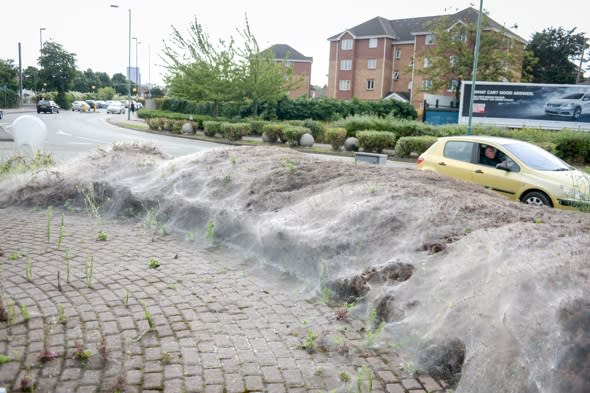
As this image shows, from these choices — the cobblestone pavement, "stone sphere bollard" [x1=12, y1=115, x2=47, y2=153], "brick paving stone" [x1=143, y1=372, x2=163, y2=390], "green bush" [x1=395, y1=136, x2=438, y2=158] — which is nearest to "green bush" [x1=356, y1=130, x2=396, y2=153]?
"green bush" [x1=395, y1=136, x2=438, y2=158]

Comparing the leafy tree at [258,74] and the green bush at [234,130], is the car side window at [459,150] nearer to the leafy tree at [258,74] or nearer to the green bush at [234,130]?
the green bush at [234,130]

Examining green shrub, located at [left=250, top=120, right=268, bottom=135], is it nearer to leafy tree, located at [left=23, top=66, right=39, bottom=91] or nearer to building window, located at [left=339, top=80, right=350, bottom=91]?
building window, located at [left=339, top=80, right=350, bottom=91]

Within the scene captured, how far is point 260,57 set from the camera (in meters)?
35.2

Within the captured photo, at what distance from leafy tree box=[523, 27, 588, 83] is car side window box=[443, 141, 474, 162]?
2204 inches

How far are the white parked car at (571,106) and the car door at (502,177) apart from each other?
77.8ft

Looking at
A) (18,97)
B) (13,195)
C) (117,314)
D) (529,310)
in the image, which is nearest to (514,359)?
(529,310)

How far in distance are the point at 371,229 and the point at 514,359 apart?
2258 millimetres

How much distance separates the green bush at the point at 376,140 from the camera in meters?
24.1

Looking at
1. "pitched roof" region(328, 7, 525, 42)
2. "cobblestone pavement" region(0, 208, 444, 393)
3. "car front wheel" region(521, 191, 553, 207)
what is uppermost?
"pitched roof" region(328, 7, 525, 42)

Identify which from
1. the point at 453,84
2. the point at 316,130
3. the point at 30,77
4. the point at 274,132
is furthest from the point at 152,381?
the point at 30,77

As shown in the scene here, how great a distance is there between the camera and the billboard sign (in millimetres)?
30953

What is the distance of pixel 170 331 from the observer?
411 centimetres

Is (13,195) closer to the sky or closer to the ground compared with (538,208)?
closer to the ground

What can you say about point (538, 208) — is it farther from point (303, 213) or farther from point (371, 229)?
point (303, 213)
